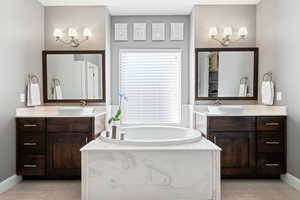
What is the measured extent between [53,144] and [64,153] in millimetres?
181

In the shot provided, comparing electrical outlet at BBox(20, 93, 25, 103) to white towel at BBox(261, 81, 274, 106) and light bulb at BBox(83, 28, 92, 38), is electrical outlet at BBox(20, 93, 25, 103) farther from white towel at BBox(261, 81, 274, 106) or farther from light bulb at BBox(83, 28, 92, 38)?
white towel at BBox(261, 81, 274, 106)

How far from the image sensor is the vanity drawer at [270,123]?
3.25 metres

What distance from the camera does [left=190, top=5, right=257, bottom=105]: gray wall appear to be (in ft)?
12.8

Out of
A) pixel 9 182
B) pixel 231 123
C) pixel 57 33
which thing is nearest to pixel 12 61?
pixel 57 33

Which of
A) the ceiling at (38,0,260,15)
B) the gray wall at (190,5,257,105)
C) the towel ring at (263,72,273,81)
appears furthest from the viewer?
the gray wall at (190,5,257,105)

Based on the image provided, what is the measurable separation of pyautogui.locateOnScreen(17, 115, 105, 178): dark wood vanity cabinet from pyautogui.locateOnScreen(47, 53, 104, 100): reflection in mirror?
0.79 metres

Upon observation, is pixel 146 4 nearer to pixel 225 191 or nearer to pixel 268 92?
pixel 268 92

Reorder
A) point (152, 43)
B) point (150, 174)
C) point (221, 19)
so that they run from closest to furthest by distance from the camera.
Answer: point (150, 174), point (221, 19), point (152, 43)

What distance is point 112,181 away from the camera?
2.48 metres

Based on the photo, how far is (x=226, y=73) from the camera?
395cm

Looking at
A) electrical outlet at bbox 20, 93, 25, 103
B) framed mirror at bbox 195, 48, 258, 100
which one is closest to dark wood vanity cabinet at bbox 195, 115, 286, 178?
framed mirror at bbox 195, 48, 258, 100

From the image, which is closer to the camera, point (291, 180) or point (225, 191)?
point (225, 191)

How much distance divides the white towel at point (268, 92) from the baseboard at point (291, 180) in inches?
37.4

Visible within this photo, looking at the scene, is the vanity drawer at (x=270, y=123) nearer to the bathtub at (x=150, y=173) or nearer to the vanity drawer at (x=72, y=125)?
the bathtub at (x=150, y=173)
